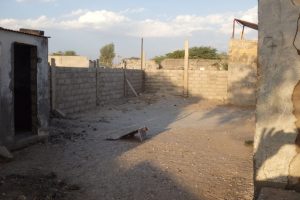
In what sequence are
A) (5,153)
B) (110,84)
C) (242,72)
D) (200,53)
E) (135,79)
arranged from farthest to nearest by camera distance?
(200,53) < (135,79) < (242,72) < (110,84) < (5,153)

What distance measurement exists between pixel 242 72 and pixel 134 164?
1172cm

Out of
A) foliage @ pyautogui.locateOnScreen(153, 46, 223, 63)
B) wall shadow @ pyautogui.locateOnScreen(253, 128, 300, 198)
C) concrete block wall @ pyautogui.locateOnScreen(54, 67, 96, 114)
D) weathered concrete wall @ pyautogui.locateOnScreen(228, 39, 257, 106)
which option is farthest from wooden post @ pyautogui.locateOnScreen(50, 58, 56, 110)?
foliage @ pyautogui.locateOnScreen(153, 46, 223, 63)

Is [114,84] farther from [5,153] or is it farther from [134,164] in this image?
[5,153]

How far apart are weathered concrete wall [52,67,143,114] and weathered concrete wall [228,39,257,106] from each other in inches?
185

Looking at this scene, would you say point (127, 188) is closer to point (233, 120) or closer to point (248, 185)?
point (248, 185)

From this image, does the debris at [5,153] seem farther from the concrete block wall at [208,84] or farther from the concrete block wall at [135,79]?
the concrete block wall at [208,84]

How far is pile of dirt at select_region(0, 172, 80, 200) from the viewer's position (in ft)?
15.4

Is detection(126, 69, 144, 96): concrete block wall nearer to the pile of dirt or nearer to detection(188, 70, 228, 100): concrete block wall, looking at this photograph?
detection(188, 70, 228, 100): concrete block wall

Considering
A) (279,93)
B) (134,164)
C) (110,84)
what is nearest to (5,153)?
(134,164)

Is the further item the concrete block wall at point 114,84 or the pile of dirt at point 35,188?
the concrete block wall at point 114,84

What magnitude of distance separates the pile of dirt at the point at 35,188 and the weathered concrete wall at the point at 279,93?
2572mm

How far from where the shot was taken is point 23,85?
8.46 metres

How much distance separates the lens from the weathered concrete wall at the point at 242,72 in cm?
1689

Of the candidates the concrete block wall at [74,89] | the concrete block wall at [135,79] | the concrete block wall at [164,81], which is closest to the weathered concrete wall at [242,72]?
the concrete block wall at [164,81]
